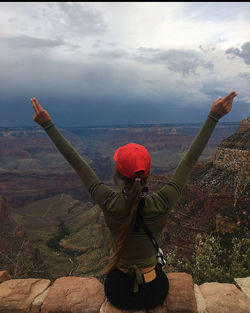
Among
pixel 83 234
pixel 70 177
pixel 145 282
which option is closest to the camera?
pixel 145 282

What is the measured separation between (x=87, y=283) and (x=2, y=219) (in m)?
87.0

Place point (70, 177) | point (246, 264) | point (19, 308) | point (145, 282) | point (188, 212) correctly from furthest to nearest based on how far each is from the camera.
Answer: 1. point (70, 177)
2. point (188, 212)
3. point (246, 264)
4. point (19, 308)
5. point (145, 282)

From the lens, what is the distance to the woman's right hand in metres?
2.75

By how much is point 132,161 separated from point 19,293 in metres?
2.97

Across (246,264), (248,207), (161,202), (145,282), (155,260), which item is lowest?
(248,207)

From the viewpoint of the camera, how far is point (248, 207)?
3112 cm

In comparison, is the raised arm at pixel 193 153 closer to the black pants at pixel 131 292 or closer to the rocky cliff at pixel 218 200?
the black pants at pixel 131 292

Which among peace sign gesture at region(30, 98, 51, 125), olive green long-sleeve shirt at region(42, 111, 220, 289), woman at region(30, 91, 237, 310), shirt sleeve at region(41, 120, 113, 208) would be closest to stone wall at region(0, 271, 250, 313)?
woman at region(30, 91, 237, 310)

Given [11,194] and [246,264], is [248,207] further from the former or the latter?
[11,194]

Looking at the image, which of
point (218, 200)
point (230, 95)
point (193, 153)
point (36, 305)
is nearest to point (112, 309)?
point (36, 305)

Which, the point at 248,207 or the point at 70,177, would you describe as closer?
the point at 248,207

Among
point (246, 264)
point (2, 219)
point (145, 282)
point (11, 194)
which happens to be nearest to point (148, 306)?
point (145, 282)

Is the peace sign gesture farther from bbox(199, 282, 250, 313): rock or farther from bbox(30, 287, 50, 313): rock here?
bbox(199, 282, 250, 313): rock

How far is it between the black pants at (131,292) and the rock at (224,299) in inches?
34.5
